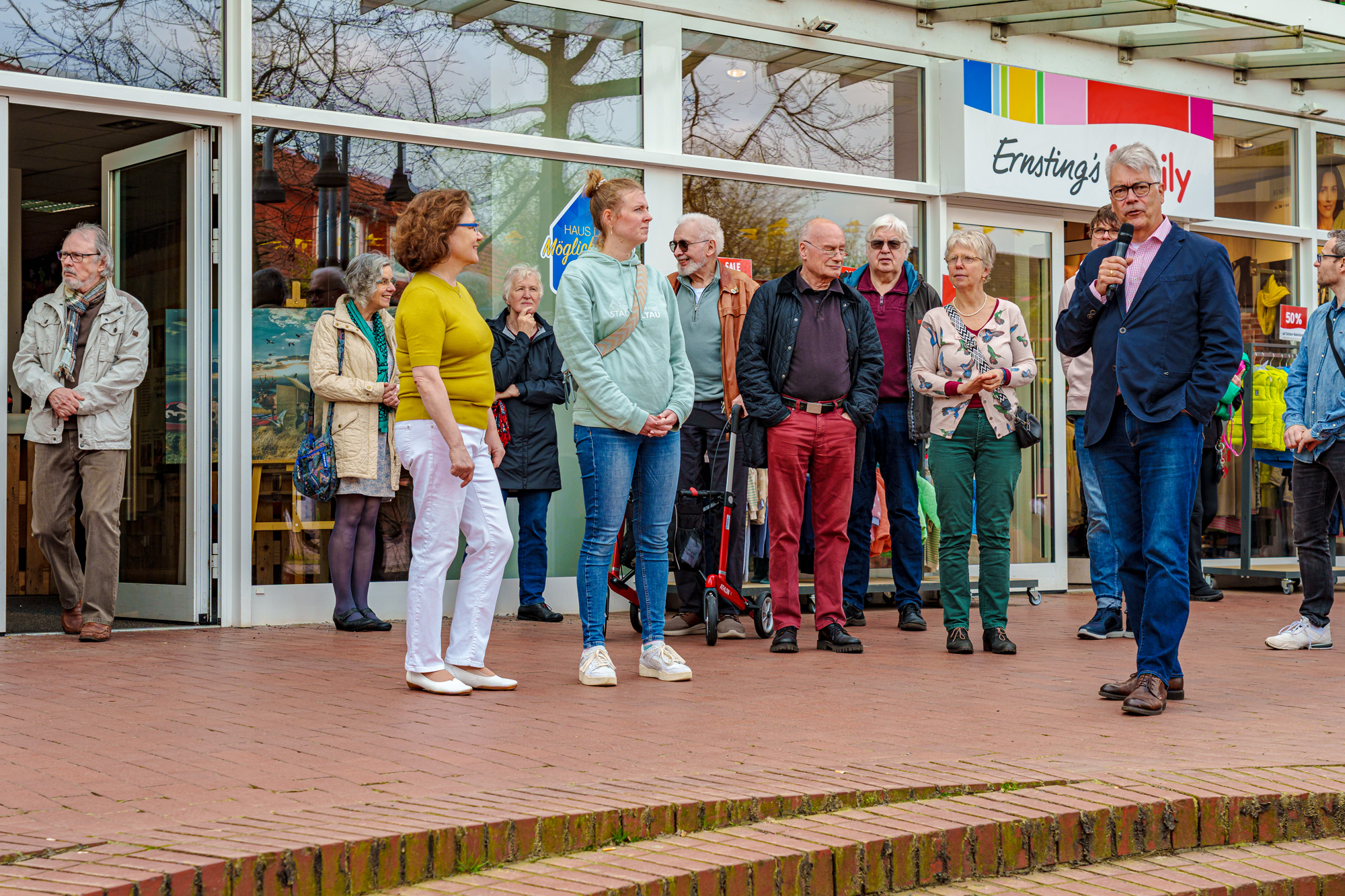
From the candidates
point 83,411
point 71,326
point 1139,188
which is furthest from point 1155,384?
point 71,326

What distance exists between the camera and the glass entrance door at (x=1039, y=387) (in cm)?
1162

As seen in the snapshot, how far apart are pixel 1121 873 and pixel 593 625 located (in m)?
2.79

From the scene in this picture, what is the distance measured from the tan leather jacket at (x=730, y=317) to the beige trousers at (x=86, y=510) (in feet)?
10.6

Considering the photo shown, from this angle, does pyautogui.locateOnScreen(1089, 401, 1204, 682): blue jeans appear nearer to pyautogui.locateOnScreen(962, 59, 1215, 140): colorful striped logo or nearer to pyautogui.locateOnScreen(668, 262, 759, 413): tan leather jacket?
pyautogui.locateOnScreen(668, 262, 759, 413): tan leather jacket

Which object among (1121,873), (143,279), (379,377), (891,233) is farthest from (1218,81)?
(1121,873)

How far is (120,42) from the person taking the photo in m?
8.27

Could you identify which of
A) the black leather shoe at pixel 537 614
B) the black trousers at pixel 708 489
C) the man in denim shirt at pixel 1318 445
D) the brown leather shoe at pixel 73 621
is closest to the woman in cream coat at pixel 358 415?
the black leather shoe at pixel 537 614

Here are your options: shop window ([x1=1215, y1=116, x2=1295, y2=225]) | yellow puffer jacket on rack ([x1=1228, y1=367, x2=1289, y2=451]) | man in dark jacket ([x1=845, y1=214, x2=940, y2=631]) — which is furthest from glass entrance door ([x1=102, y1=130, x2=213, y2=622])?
shop window ([x1=1215, y1=116, x2=1295, y2=225])

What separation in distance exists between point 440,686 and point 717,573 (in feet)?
7.69

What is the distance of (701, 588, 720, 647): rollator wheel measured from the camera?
779cm

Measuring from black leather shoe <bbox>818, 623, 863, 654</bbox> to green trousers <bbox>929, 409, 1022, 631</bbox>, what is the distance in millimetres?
506

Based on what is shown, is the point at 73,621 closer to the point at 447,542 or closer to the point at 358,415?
the point at 358,415

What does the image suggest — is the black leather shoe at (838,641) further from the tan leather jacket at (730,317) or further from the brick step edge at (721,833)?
the brick step edge at (721,833)

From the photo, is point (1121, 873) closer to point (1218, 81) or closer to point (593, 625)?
point (593, 625)
